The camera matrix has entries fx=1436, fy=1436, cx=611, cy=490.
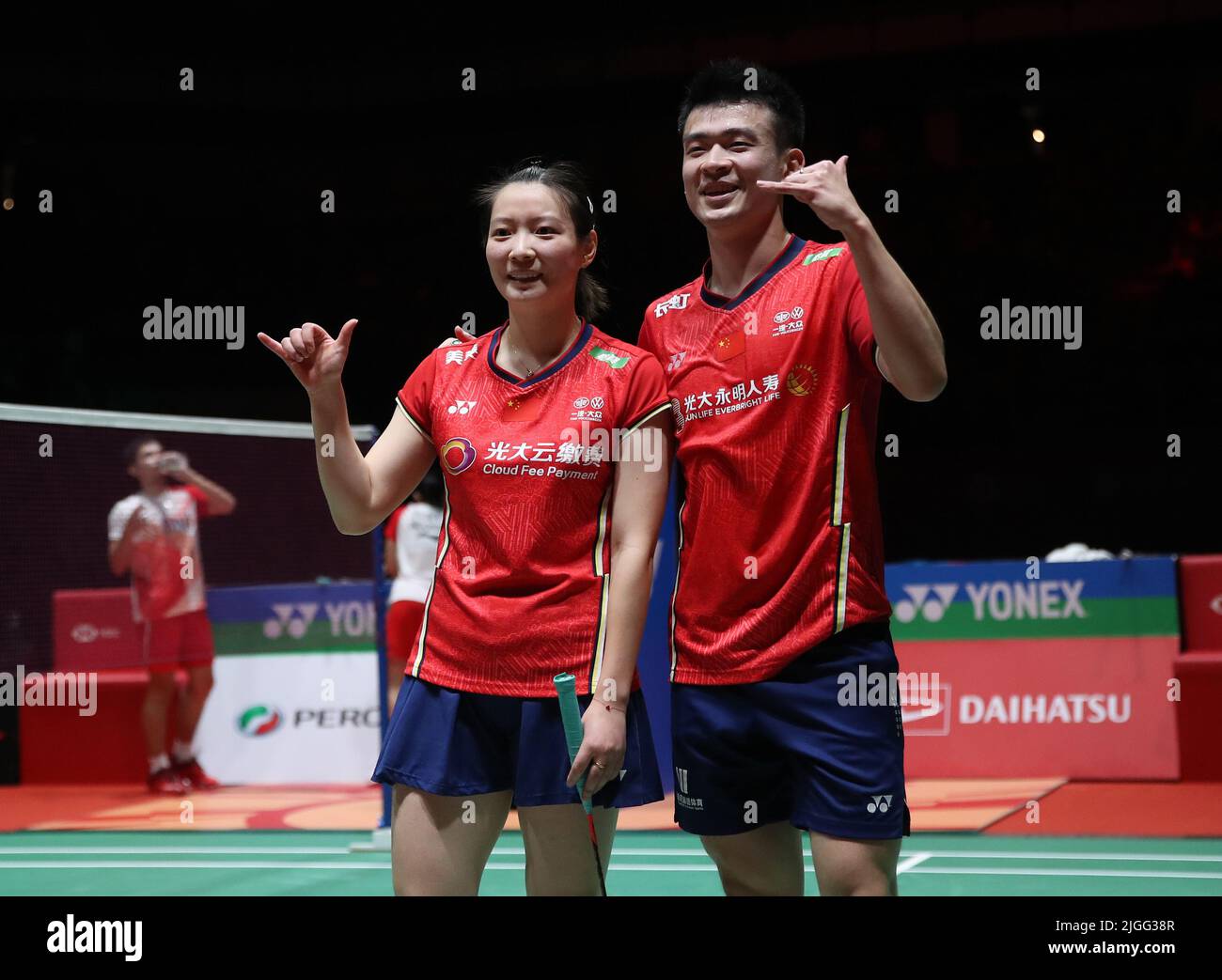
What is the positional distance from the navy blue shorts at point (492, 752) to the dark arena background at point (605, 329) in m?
3.51

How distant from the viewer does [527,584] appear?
249 cm

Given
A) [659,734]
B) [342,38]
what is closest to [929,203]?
[342,38]

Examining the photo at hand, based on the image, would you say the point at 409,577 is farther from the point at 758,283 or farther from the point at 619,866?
the point at 758,283

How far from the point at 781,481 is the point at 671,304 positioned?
47 cm

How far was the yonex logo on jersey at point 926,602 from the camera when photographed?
7926 millimetres

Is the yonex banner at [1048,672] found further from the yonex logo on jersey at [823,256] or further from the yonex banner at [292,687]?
the yonex logo on jersey at [823,256]

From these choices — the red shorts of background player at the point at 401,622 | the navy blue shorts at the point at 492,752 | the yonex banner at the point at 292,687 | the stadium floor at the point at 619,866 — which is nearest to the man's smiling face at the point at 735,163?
the navy blue shorts at the point at 492,752

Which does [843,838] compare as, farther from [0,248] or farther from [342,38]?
[0,248]

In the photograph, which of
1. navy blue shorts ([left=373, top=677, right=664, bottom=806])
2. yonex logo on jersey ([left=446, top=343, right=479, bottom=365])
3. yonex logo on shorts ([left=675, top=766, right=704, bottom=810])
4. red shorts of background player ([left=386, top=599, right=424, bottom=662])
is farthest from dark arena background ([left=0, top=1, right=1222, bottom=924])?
yonex logo on jersey ([left=446, top=343, right=479, bottom=365])

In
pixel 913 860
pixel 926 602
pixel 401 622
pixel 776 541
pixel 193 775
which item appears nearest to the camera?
pixel 776 541

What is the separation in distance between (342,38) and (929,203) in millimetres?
5874

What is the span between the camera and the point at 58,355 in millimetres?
13961

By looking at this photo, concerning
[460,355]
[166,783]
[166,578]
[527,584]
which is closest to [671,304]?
[460,355]
